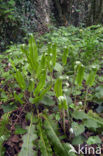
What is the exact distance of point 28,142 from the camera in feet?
4.02

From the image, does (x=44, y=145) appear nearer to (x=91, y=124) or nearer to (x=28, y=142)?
(x=28, y=142)

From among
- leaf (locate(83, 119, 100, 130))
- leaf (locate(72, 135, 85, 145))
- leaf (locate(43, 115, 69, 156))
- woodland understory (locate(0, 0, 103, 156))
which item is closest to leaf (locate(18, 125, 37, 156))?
woodland understory (locate(0, 0, 103, 156))

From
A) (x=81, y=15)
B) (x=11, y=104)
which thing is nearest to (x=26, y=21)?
(x=81, y=15)

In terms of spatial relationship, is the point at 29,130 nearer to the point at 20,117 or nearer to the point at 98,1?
the point at 20,117

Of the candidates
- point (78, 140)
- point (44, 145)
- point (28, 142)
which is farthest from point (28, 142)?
point (78, 140)

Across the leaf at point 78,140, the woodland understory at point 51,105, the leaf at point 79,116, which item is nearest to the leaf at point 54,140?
the woodland understory at point 51,105

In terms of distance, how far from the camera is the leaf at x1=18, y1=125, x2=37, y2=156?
3.72 ft

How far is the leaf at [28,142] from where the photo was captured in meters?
1.13

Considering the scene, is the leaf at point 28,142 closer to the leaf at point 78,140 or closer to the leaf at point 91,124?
the leaf at point 78,140

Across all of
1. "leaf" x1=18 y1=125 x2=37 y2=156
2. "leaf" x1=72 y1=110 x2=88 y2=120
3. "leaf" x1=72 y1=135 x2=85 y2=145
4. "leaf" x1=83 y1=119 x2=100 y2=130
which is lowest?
"leaf" x1=18 y1=125 x2=37 y2=156

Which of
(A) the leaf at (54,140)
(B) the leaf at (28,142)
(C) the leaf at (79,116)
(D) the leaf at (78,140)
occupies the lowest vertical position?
(B) the leaf at (28,142)

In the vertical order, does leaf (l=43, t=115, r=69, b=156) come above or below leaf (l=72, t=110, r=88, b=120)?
below

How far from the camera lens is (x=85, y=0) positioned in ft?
13.7

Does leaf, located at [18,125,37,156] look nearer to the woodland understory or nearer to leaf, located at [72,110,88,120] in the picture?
the woodland understory
